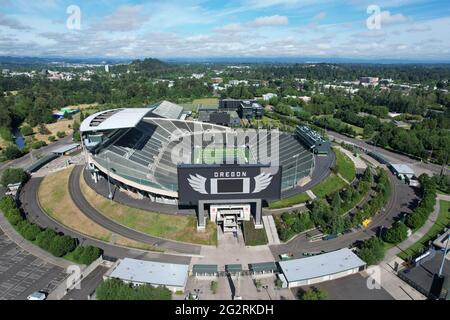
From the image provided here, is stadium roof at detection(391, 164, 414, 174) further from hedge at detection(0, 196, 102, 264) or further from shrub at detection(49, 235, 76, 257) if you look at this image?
shrub at detection(49, 235, 76, 257)

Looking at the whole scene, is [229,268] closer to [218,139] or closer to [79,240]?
[79,240]

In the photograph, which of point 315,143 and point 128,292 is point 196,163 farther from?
point 315,143

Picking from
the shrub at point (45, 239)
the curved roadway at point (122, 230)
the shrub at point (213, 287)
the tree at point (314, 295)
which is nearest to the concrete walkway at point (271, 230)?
the curved roadway at point (122, 230)

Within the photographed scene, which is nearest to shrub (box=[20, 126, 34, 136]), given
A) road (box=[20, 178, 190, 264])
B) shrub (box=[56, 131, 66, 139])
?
shrub (box=[56, 131, 66, 139])

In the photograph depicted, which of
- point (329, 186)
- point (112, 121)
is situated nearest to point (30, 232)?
point (112, 121)

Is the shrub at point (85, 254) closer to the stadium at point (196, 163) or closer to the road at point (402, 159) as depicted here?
the stadium at point (196, 163)

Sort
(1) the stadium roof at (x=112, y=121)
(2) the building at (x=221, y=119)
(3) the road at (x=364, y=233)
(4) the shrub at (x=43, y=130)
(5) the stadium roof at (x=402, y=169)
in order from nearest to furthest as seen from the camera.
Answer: (3) the road at (x=364, y=233) < (1) the stadium roof at (x=112, y=121) < (5) the stadium roof at (x=402, y=169) < (4) the shrub at (x=43, y=130) < (2) the building at (x=221, y=119)

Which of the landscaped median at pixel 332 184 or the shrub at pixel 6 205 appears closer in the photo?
the shrub at pixel 6 205
